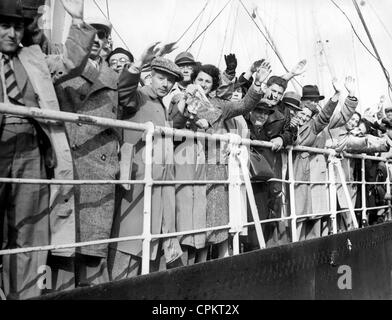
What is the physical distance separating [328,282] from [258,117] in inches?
64.7

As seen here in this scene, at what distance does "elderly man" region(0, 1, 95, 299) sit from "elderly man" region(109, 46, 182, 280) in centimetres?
49

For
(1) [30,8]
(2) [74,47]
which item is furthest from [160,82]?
(1) [30,8]

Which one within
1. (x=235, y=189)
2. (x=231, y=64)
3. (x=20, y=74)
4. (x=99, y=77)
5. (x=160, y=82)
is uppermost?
(x=231, y=64)

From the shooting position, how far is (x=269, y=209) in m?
4.21

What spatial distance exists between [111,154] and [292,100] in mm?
2703

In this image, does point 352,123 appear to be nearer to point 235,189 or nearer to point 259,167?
point 259,167

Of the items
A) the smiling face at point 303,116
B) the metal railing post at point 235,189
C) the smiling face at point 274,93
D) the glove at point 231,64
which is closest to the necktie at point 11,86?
the metal railing post at point 235,189

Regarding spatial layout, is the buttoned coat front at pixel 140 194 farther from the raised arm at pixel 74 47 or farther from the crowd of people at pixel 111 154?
the raised arm at pixel 74 47

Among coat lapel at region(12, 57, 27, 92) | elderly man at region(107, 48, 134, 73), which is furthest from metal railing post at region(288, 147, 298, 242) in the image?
coat lapel at region(12, 57, 27, 92)

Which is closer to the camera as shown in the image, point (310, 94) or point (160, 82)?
point (160, 82)

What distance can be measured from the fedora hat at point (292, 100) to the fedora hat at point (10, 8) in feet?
A: 10.2

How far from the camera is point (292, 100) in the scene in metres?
4.87

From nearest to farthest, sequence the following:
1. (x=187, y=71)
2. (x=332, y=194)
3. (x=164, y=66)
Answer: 1. (x=164, y=66)
2. (x=187, y=71)
3. (x=332, y=194)
